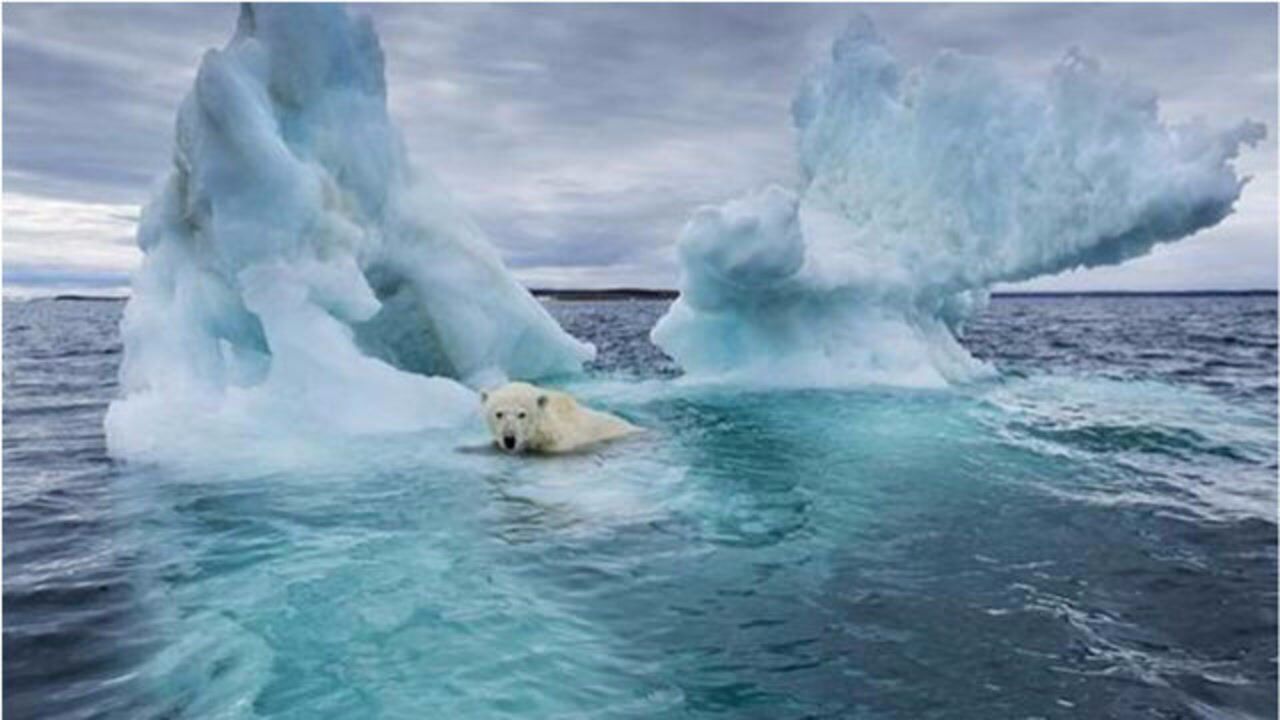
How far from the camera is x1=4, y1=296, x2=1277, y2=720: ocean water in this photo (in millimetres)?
5758

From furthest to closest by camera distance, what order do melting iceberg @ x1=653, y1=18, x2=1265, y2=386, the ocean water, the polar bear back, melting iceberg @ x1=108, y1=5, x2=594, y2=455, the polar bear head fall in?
melting iceberg @ x1=653, y1=18, x2=1265, y2=386 < melting iceberg @ x1=108, y1=5, x2=594, y2=455 < the polar bear back < the polar bear head < the ocean water

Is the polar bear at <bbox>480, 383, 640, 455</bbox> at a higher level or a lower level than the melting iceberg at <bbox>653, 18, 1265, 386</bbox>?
lower

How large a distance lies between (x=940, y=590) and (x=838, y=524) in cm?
187

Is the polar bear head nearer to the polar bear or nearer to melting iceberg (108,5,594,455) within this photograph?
the polar bear

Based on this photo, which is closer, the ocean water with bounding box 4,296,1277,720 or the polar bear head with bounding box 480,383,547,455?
the ocean water with bounding box 4,296,1277,720

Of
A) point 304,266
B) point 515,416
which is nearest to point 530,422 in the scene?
point 515,416

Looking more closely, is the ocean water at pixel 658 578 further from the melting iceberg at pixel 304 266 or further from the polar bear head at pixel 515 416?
the melting iceberg at pixel 304 266

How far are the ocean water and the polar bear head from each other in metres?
0.45

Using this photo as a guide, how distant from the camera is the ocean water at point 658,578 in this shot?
18.9ft

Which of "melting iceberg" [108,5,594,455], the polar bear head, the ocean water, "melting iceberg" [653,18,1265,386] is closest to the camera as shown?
the ocean water

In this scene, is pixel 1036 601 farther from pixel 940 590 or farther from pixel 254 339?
pixel 254 339

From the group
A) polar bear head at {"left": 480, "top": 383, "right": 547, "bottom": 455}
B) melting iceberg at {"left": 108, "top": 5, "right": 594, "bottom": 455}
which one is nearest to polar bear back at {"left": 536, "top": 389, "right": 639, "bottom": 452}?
polar bear head at {"left": 480, "top": 383, "right": 547, "bottom": 455}

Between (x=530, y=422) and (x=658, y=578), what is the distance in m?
4.87

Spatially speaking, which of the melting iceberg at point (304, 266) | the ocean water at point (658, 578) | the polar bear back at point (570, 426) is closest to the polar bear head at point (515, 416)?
the polar bear back at point (570, 426)
